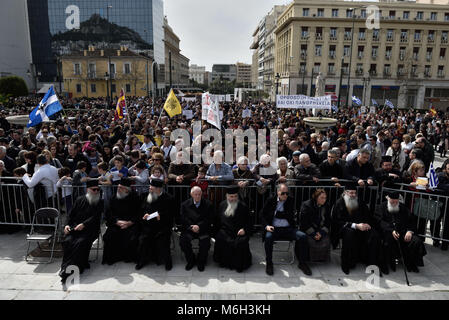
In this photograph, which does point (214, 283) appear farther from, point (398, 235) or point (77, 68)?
point (77, 68)

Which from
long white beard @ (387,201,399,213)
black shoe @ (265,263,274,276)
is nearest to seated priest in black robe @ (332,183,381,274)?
long white beard @ (387,201,399,213)

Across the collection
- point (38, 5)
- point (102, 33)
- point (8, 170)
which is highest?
point (38, 5)

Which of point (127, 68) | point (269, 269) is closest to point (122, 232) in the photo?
point (269, 269)

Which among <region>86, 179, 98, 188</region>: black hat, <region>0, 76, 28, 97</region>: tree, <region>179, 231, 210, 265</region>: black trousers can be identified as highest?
<region>0, 76, 28, 97</region>: tree

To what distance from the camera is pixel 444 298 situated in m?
4.84

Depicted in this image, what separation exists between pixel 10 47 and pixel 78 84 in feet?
65.3

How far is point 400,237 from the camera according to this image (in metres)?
5.64

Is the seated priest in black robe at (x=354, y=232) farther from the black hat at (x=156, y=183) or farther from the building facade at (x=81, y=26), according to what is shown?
the building facade at (x=81, y=26)

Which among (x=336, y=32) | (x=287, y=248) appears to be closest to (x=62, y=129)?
(x=287, y=248)

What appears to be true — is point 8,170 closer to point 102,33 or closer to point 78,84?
point 78,84

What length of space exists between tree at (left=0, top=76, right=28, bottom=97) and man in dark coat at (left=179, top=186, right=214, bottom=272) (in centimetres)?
4099

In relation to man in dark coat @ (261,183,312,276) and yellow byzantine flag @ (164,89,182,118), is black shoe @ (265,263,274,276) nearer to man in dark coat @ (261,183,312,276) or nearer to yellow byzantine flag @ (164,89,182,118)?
man in dark coat @ (261,183,312,276)

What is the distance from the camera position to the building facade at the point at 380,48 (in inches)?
2133

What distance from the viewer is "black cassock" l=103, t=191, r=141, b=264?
5789 millimetres
